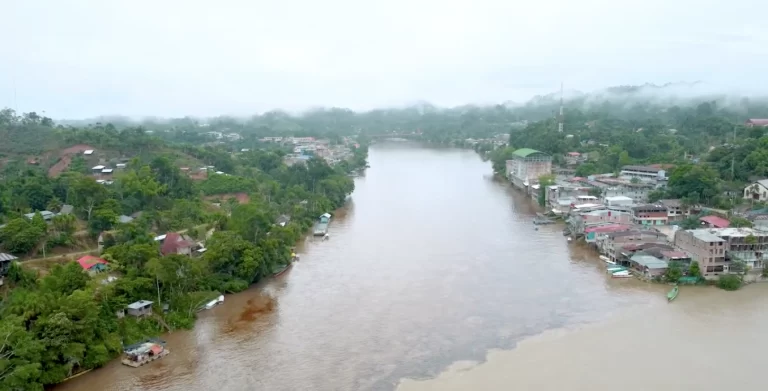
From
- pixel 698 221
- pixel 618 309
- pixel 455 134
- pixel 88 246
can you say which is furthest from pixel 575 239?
pixel 455 134

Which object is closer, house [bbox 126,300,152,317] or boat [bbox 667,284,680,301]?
house [bbox 126,300,152,317]

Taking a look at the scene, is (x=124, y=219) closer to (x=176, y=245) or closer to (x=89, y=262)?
(x=176, y=245)

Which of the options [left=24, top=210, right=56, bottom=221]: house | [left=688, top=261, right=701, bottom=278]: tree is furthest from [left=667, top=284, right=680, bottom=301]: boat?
[left=24, top=210, right=56, bottom=221]: house

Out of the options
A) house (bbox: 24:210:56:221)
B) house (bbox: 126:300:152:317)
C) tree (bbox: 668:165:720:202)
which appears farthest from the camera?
tree (bbox: 668:165:720:202)

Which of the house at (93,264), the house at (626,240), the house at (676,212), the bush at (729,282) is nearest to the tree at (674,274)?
the bush at (729,282)

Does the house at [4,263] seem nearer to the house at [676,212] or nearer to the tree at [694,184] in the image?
the house at [676,212]

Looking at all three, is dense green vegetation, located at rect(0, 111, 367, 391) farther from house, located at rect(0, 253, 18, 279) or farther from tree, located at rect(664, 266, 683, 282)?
tree, located at rect(664, 266, 683, 282)

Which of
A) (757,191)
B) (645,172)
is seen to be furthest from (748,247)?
(645,172)
